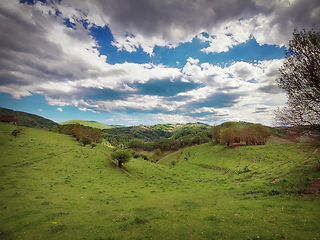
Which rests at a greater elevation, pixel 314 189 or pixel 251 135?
pixel 251 135

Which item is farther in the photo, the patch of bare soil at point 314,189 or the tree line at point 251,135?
the tree line at point 251,135

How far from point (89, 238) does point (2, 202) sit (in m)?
14.8

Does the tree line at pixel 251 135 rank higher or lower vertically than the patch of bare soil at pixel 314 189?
higher

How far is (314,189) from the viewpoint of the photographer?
49.0ft

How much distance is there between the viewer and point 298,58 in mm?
16234

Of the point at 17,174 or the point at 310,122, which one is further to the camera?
the point at 17,174

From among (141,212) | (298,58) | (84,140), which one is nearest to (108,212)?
(141,212)

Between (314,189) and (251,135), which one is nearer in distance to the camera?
(314,189)

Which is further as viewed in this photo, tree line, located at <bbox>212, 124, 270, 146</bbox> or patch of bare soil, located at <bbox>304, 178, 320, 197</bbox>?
tree line, located at <bbox>212, 124, 270, 146</bbox>

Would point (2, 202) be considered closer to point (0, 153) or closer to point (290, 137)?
point (0, 153)

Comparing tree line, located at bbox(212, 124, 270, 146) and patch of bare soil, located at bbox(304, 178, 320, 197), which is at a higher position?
tree line, located at bbox(212, 124, 270, 146)

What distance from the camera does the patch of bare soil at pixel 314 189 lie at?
1426 cm

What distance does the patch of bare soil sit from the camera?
46.8 ft

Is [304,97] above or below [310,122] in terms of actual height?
above
